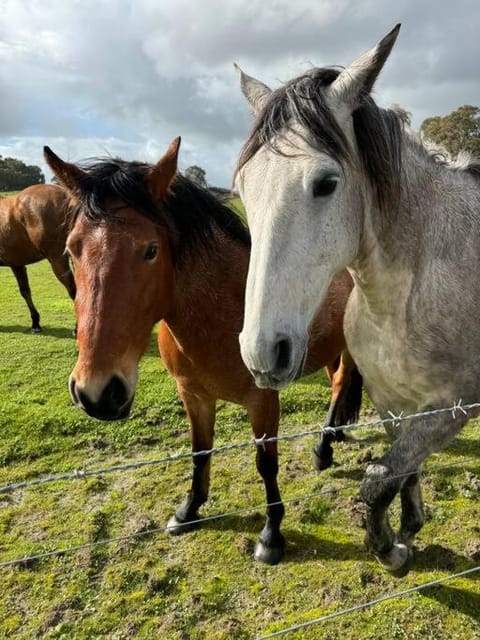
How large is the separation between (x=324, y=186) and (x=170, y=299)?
1117 mm

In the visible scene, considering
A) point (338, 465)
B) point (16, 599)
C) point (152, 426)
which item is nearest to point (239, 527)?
point (338, 465)

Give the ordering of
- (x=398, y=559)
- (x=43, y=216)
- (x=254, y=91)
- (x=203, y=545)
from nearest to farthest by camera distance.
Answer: (x=254, y=91)
(x=398, y=559)
(x=203, y=545)
(x=43, y=216)

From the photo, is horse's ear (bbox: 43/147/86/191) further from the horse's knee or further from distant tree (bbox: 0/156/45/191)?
distant tree (bbox: 0/156/45/191)

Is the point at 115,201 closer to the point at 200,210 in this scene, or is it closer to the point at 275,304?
the point at 200,210

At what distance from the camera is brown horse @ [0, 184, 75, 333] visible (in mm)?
6641

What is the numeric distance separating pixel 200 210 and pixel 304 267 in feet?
3.82

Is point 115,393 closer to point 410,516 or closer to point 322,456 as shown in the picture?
point 410,516

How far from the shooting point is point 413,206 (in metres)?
2.00

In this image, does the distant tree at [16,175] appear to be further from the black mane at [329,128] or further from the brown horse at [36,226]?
the black mane at [329,128]

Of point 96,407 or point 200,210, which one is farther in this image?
point 200,210

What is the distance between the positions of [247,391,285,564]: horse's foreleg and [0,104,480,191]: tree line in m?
1.37

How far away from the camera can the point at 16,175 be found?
145 ft

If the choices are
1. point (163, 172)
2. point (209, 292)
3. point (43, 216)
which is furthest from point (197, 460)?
point (43, 216)

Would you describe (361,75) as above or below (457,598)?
above
